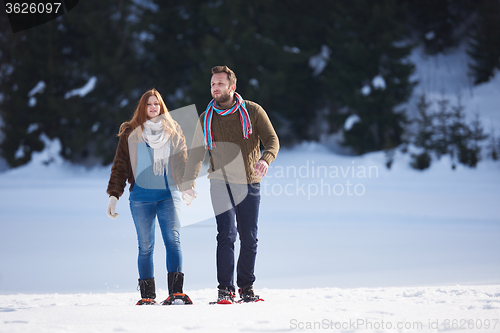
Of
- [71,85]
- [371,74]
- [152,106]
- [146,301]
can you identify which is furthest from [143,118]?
[71,85]

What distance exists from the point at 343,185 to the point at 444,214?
192 inches

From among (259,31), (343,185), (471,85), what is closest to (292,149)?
(259,31)

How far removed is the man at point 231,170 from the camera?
3.52m

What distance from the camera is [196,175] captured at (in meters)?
3.61

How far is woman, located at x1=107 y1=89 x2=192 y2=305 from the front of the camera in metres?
3.51

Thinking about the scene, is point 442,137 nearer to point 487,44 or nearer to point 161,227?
point 487,44

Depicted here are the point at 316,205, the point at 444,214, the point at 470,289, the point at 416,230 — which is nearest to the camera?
the point at 470,289

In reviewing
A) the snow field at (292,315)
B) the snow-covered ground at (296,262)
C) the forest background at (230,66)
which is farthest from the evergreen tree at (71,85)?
the snow field at (292,315)

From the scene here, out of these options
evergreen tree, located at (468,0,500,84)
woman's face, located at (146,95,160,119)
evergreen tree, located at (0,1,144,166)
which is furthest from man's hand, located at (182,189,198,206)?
evergreen tree, located at (468,0,500,84)

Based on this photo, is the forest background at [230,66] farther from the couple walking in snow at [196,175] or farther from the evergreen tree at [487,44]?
the couple walking in snow at [196,175]

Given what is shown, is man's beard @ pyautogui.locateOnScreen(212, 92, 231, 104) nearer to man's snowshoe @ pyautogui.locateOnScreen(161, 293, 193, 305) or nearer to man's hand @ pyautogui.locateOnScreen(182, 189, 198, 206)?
man's hand @ pyautogui.locateOnScreen(182, 189, 198, 206)

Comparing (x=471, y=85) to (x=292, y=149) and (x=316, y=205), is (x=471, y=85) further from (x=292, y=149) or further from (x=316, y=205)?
(x=316, y=205)

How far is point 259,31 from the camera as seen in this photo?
2200 cm

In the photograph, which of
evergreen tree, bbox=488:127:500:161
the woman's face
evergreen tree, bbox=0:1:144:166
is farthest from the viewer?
evergreen tree, bbox=0:1:144:166
